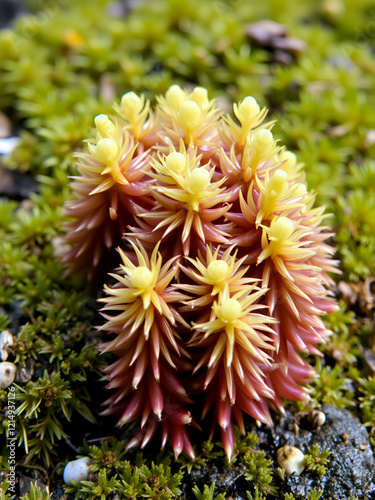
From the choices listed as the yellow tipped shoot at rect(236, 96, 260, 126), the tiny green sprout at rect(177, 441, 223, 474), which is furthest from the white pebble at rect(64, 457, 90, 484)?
the yellow tipped shoot at rect(236, 96, 260, 126)

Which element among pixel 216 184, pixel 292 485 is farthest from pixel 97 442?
pixel 216 184

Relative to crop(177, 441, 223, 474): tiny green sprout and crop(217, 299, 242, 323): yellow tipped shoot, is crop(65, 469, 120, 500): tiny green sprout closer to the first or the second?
crop(177, 441, 223, 474): tiny green sprout

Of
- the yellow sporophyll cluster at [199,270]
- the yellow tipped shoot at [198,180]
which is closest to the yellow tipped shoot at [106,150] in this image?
the yellow sporophyll cluster at [199,270]

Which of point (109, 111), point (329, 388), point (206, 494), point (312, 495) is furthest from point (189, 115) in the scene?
point (312, 495)

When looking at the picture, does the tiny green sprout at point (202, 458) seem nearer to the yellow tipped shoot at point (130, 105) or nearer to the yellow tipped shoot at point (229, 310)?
the yellow tipped shoot at point (229, 310)

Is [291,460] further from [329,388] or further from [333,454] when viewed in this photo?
[329,388]

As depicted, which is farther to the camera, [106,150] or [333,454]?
[333,454]
